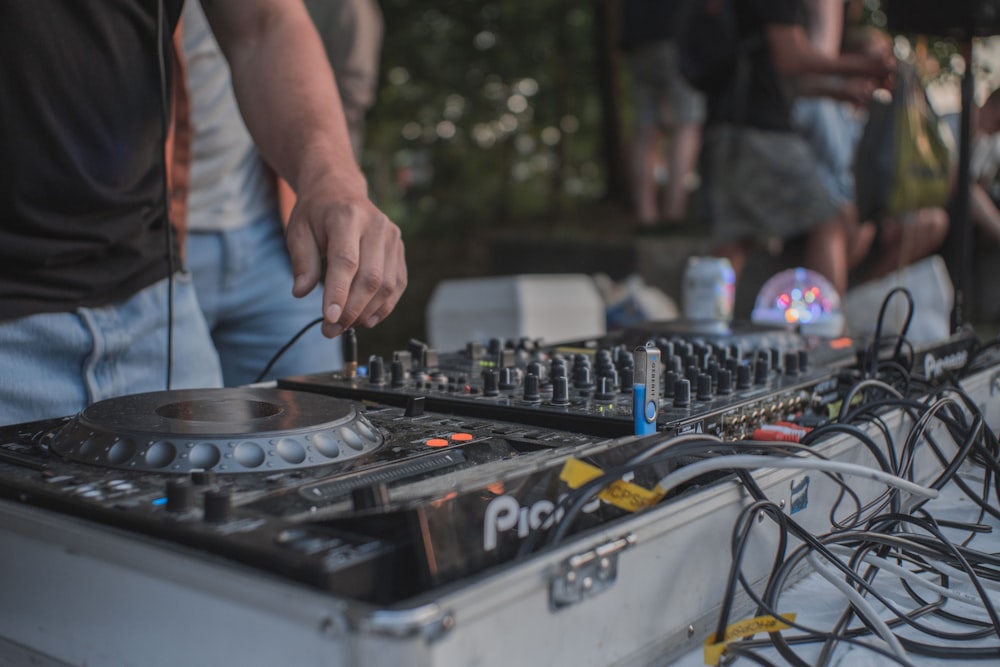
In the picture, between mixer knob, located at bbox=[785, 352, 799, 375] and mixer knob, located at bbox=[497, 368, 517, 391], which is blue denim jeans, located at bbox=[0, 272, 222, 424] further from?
mixer knob, located at bbox=[785, 352, 799, 375]

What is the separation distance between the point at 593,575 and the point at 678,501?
132 millimetres

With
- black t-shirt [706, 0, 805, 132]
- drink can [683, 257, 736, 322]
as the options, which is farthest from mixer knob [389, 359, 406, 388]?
black t-shirt [706, 0, 805, 132]

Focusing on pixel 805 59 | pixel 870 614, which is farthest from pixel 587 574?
pixel 805 59

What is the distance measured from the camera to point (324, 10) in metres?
3.30

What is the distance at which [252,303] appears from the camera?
82.0 inches

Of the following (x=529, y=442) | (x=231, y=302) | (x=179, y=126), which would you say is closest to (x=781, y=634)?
(x=529, y=442)

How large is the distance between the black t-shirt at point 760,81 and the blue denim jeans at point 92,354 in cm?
272

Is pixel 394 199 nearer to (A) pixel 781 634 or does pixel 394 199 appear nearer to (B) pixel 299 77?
(B) pixel 299 77

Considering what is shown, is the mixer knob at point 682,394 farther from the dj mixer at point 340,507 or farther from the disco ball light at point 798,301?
the disco ball light at point 798,301

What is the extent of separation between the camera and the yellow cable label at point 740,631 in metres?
0.75

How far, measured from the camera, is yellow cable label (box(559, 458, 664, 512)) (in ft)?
2.46

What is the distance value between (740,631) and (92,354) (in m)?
1.00

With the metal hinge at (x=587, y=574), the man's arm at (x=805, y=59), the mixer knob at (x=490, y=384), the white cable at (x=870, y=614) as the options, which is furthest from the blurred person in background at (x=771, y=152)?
the metal hinge at (x=587, y=574)

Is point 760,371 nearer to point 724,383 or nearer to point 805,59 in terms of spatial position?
point 724,383
